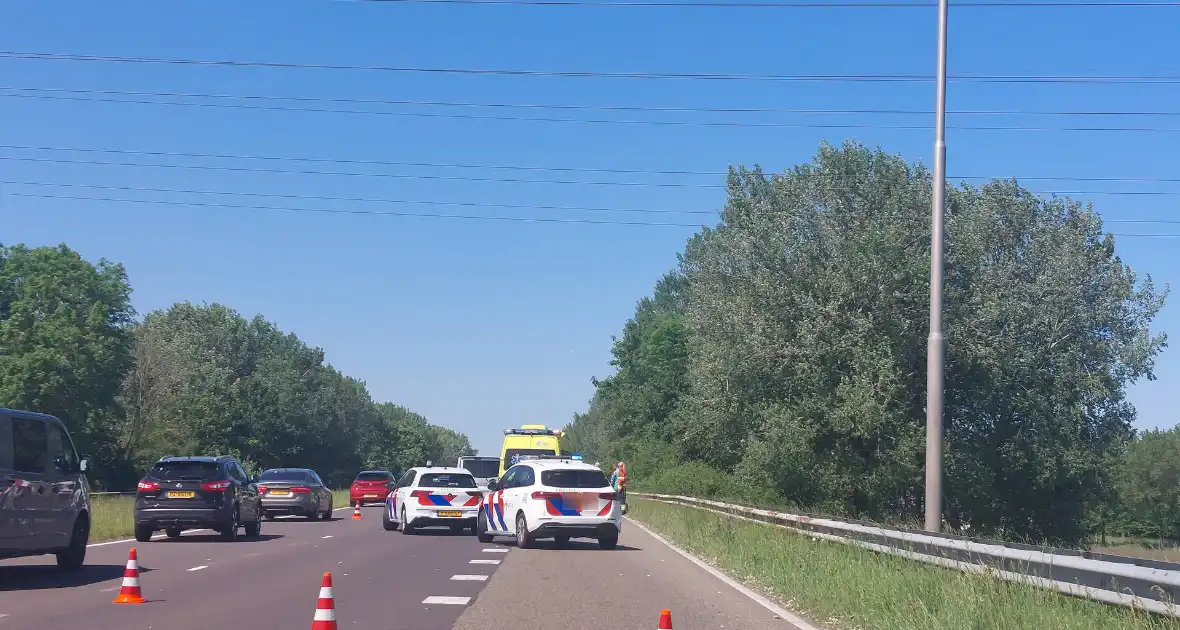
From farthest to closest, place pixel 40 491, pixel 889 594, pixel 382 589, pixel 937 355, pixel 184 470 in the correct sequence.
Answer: pixel 184 470 → pixel 937 355 → pixel 40 491 → pixel 382 589 → pixel 889 594

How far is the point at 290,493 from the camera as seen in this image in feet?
115

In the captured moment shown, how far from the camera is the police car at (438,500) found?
28484 millimetres

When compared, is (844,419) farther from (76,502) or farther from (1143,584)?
(1143,584)

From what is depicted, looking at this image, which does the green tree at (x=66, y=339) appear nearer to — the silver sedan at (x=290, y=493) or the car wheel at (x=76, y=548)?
the silver sedan at (x=290, y=493)

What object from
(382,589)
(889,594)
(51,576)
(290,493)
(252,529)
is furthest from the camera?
(290,493)

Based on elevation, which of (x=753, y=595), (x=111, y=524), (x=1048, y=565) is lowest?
(x=111, y=524)

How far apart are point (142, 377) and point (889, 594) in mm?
82024

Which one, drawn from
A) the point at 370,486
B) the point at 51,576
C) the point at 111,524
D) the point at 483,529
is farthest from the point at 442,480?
the point at 370,486

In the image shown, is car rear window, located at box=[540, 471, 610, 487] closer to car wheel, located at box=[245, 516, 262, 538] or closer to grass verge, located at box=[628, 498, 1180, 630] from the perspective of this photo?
grass verge, located at box=[628, 498, 1180, 630]

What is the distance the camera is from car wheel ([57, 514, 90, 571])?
16922mm

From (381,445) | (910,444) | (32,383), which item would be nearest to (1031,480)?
(910,444)

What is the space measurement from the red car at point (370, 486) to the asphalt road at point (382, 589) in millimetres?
27976

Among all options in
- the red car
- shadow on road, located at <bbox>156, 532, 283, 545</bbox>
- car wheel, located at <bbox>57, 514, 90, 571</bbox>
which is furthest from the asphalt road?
the red car

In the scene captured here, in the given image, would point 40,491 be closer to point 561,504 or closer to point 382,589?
point 382,589
